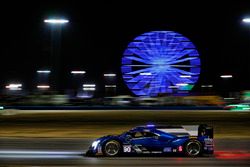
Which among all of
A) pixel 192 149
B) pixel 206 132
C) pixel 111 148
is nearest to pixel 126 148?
pixel 111 148

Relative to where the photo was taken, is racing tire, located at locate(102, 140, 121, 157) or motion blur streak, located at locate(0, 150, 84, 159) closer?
racing tire, located at locate(102, 140, 121, 157)

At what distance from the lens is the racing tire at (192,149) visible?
13.3 metres

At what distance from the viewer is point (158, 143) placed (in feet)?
43.7

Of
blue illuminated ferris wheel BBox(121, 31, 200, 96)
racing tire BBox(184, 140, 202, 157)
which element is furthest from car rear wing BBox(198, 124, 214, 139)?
blue illuminated ferris wheel BBox(121, 31, 200, 96)

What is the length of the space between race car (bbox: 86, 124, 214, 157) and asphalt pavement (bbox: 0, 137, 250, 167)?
29 cm

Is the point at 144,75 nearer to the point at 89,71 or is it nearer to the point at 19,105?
the point at 19,105

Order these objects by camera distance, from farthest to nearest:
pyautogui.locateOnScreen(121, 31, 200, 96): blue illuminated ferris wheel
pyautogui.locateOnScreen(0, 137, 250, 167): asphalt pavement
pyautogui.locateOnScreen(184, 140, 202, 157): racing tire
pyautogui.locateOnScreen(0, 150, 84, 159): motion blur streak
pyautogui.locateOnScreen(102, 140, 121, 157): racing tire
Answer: pyautogui.locateOnScreen(121, 31, 200, 96): blue illuminated ferris wheel < pyautogui.locateOnScreen(0, 150, 84, 159): motion blur streak < pyautogui.locateOnScreen(184, 140, 202, 157): racing tire < pyautogui.locateOnScreen(102, 140, 121, 157): racing tire < pyautogui.locateOnScreen(0, 137, 250, 167): asphalt pavement

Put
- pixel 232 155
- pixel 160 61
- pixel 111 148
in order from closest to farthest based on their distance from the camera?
pixel 111 148 < pixel 232 155 < pixel 160 61

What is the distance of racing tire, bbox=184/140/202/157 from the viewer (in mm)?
13273

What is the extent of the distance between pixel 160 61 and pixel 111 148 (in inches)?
2247

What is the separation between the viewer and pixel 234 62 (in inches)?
4756

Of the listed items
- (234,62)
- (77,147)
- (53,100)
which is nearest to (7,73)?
(234,62)

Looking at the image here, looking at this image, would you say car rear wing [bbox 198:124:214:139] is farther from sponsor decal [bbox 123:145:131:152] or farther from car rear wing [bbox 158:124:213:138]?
sponsor decal [bbox 123:145:131:152]

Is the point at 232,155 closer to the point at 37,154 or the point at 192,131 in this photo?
the point at 192,131
